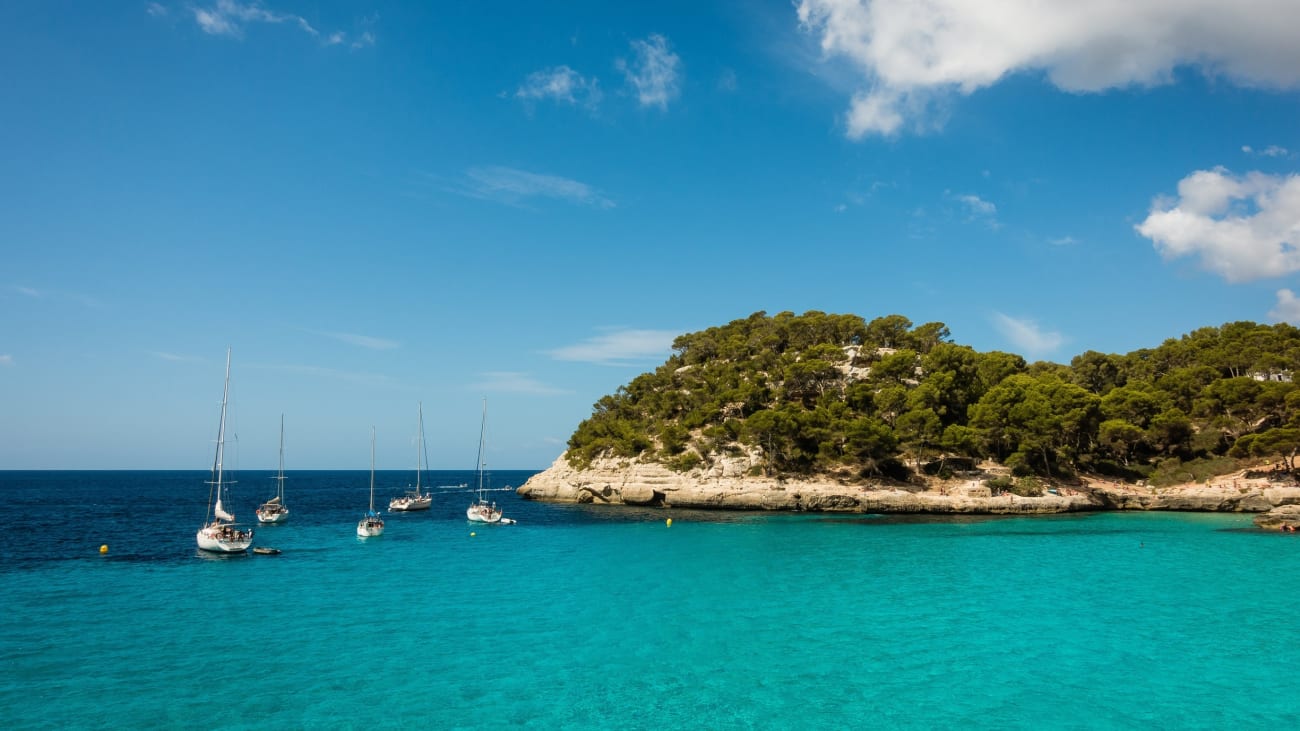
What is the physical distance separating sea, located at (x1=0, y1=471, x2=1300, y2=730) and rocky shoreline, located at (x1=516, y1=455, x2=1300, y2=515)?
14685 millimetres

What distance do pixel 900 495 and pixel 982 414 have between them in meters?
13.1

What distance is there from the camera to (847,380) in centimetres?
7531

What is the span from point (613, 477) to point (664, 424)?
9521mm

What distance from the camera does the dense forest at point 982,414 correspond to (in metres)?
60.1

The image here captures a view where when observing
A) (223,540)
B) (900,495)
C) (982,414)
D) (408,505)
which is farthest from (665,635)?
(408,505)

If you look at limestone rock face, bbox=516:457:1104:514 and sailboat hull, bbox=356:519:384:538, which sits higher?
limestone rock face, bbox=516:457:1104:514

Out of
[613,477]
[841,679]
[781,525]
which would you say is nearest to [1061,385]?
[781,525]

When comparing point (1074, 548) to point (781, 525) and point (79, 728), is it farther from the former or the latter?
point (79, 728)

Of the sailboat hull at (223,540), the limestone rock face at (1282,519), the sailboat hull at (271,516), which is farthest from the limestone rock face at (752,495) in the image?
the sailboat hull at (223,540)

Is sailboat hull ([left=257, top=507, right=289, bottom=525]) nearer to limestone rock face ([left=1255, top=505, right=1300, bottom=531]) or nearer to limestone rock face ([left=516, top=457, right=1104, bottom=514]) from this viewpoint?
limestone rock face ([left=516, top=457, right=1104, bottom=514])

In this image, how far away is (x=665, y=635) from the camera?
2083cm

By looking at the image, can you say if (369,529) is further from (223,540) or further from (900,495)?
(900,495)

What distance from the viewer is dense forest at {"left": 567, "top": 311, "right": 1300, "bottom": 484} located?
6009cm

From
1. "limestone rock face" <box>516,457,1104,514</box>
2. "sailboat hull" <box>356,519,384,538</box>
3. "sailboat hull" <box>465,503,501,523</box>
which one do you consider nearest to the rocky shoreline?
"limestone rock face" <box>516,457,1104,514</box>
